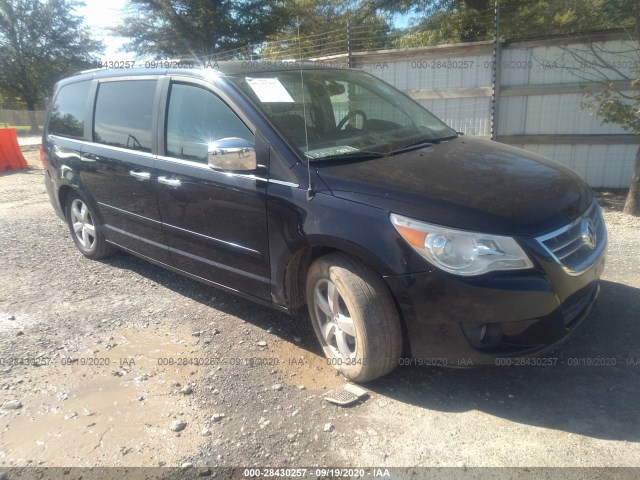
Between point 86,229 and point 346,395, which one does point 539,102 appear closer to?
point 346,395

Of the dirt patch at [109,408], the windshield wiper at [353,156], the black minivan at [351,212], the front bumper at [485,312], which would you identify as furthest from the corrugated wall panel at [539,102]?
the dirt patch at [109,408]

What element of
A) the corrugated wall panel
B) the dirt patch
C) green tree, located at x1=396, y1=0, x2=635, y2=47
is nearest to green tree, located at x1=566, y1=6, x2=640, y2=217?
the corrugated wall panel

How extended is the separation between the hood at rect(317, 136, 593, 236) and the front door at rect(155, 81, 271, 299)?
2.04 feet

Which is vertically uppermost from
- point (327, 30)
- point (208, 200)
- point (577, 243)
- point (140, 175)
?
point (327, 30)

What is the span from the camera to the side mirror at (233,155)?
3014 mm

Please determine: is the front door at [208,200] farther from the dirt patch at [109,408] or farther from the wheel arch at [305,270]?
Result: the dirt patch at [109,408]

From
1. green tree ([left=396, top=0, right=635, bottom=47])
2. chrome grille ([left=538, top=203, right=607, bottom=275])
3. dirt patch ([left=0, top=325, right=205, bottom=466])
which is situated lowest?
dirt patch ([left=0, top=325, right=205, bottom=466])

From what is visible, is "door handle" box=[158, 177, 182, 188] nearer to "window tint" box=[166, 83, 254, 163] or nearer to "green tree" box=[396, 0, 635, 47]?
"window tint" box=[166, 83, 254, 163]

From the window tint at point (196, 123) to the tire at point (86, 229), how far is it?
1.66 m

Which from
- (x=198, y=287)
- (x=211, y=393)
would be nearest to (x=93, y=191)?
(x=198, y=287)

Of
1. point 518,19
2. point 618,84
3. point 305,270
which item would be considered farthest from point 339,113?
point 518,19

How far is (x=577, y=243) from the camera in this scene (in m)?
2.75

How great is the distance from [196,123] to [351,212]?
1.53 meters

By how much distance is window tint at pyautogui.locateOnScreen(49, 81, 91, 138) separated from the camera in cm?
485
